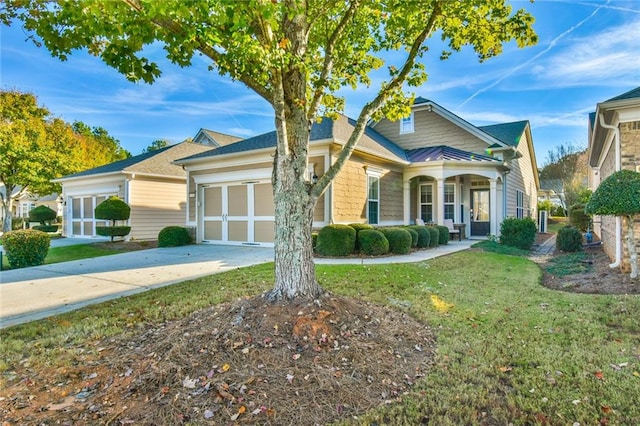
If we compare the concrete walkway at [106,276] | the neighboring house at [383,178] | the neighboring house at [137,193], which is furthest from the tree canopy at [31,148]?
the concrete walkway at [106,276]

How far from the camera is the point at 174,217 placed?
57.0 ft

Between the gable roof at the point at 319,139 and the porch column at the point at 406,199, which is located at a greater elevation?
the gable roof at the point at 319,139

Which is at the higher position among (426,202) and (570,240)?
(426,202)

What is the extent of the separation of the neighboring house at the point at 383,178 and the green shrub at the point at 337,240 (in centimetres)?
100

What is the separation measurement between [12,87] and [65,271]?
22.8 metres

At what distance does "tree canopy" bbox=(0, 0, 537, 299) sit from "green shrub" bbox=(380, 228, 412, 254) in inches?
205

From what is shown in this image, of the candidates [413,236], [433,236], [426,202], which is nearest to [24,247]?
[413,236]

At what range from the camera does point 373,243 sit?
31.1ft

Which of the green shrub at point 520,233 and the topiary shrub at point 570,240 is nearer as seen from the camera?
the topiary shrub at point 570,240

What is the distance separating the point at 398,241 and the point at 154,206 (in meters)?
12.0

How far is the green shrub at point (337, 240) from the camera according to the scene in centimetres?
941

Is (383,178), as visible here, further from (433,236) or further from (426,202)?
(426,202)

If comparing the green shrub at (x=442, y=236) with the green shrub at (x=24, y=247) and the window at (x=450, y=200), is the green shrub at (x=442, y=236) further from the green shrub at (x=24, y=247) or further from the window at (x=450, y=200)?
the green shrub at (x=24, y=247)

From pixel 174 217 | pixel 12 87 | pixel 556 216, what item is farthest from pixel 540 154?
pixel 12 87
